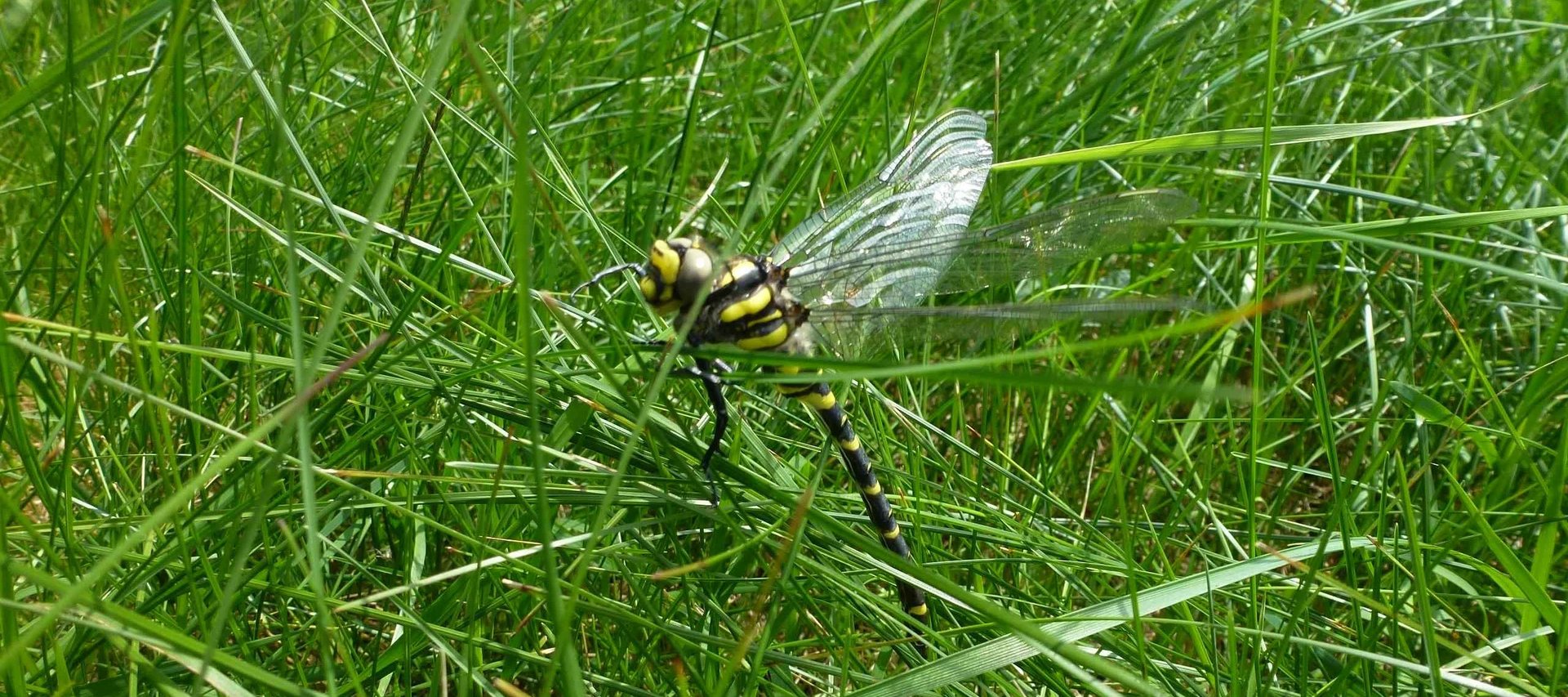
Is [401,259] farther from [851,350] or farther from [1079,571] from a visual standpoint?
[1079,571]

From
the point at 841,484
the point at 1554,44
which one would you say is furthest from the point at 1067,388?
the point at 1554,44

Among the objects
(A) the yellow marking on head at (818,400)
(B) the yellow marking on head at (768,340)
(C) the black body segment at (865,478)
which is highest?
(B) the yellow marking on head at (768,340)

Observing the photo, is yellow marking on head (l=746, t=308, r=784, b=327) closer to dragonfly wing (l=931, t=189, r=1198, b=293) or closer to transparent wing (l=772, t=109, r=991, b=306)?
transparent wing (l=772, t=109, r=991, b=306)

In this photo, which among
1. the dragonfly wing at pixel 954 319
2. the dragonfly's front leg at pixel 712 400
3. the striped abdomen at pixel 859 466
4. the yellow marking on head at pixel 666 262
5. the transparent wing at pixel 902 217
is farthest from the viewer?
the transparent wing at pixel 902 217

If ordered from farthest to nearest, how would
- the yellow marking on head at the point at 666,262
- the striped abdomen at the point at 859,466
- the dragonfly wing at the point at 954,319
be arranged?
1. the striped abdomen at the point at 859,466
2. the yellow marking on head at the point at 666,262
3. the dragonfly wing at the point at 954,319

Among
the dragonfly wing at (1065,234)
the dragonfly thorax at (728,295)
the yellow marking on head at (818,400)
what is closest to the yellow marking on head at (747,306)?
the dragonfly thorax at (728,295)

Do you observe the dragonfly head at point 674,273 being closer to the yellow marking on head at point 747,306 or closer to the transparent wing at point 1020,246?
the yellow marking on head at point 747,306

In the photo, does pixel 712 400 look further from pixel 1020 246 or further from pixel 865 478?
pixel 1020 246

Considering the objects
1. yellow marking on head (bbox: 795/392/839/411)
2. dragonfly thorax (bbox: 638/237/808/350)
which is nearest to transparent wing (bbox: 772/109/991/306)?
dragonfly thorax (bbox: 638/237/808/350)
